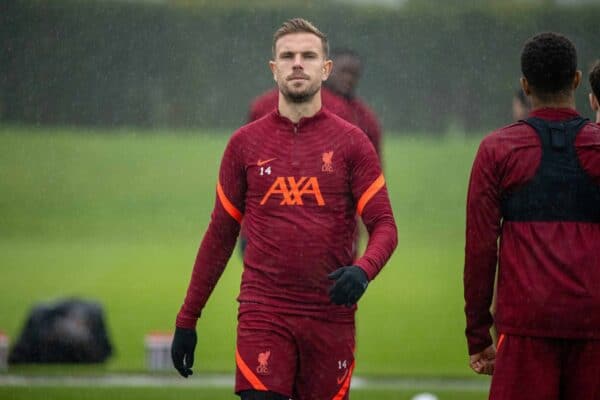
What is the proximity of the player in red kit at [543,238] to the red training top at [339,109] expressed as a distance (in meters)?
2.95

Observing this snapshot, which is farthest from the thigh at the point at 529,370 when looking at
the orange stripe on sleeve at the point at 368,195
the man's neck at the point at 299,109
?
the man's neck at the point at 299,109

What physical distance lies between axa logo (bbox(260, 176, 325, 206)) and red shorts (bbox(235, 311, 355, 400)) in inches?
18.6

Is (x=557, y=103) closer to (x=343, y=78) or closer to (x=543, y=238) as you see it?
(x=543, y=238)

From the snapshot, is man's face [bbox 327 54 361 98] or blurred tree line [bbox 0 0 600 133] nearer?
man's face [bbox 327 54 361 98]

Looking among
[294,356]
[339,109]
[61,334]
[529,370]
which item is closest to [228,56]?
[61,334]

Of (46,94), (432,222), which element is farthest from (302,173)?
(432,222)

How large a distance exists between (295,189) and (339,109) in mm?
2476

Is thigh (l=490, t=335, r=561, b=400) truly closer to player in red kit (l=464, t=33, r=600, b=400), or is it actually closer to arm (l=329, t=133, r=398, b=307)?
player in red kit (l=464, t=33, r=600, b=400)

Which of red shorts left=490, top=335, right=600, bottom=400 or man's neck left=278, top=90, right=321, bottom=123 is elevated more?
man's neck left=278, top=90, right=321, bottom=123

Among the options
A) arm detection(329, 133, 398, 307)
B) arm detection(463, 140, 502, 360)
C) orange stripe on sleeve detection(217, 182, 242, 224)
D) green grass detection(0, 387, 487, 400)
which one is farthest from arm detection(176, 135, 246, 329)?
green grass detection(0, 387, 487, 400)

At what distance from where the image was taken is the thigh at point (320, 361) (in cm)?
541

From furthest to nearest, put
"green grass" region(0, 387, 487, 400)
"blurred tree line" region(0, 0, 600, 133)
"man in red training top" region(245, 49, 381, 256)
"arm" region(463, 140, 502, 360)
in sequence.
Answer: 1. "blurred tree line" region(0, 0, 600, 133)
2. "green grass" region(0, 387, 487, 400)
3. "man in red training top" region(245, 49, 381, 256)
4. "arm" region(463, 140, 502, 360)

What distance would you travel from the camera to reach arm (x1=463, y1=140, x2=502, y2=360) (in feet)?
15.6

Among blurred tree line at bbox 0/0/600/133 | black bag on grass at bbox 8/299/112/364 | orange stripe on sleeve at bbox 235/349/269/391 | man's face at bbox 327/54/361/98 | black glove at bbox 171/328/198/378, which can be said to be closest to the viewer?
orange stripe on sleeve at bbox 235/349/269/391
